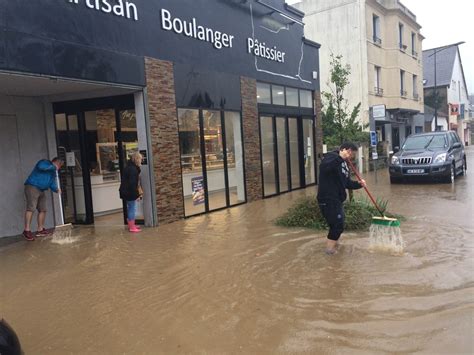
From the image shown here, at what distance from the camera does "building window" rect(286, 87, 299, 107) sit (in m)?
14.0

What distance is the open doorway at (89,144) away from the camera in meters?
9.13

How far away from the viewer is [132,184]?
8312 millimetres

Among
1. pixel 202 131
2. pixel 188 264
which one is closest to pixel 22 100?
pixel 202 131

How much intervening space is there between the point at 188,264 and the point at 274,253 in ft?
4.22

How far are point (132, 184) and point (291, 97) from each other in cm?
748

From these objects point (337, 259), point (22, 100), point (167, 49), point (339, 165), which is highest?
point (167, 49)

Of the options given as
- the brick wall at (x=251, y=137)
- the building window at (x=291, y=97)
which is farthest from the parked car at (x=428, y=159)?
the brick wall at (x=251, y=137)

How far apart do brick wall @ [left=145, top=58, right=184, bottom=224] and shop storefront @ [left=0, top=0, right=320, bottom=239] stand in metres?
0.02

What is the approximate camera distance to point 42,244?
25.6 ft

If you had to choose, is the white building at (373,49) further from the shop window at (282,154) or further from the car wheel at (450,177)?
the shop window at (282,154)

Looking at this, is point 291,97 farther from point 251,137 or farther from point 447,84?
point 447,84

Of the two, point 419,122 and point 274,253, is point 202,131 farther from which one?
point 419,122

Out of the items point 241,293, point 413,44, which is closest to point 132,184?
point 241,293

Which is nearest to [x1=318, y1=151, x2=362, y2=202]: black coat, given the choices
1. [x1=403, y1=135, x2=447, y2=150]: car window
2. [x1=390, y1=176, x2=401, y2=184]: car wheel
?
[x1=390, y1=176, x2=401, y2=184]: car wheel
